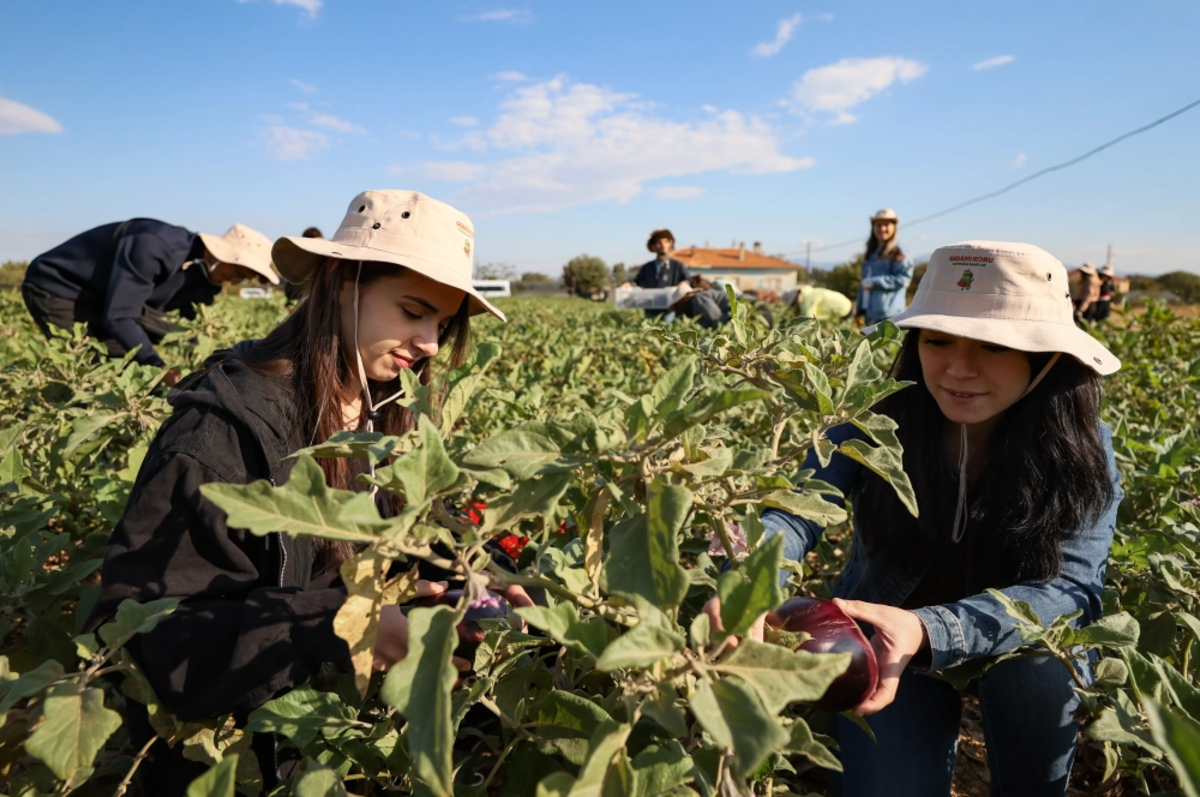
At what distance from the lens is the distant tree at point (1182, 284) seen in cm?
3369

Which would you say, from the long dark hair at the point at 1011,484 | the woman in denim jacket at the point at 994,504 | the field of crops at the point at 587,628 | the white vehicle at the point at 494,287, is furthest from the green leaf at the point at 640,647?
the white vehicle at the point at 494,287

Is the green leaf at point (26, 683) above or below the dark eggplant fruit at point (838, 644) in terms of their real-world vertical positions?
above

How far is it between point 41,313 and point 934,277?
14.8 feet

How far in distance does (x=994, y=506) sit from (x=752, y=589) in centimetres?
139

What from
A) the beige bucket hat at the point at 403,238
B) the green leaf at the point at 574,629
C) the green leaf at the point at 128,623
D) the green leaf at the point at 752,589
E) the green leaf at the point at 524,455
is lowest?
the green leaf at the point at 128,623

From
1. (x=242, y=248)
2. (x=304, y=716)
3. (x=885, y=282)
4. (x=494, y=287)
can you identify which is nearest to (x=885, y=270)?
(x=885, y=282)

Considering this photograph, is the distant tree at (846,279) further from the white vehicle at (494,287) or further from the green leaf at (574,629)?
the green leaf at (574,629)

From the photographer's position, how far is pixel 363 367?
5.57 ft

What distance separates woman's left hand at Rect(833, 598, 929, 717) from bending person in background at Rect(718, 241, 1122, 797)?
0.09m

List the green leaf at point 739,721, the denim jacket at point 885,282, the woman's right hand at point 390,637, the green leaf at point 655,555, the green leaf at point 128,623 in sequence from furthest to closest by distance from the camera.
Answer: the denim jacket at point 885,282 < the woman's right hand at point 390,637 < the green leaf at point 128,623 < the green leaf at point 655,555 < the green leaf at point 739,721

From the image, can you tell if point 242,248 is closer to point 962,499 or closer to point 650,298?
point 962,499

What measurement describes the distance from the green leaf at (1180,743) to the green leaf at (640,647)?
1.21 feet

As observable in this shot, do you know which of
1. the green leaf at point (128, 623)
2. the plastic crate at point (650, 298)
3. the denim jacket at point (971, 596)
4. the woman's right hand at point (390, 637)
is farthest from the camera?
the plastic crate at point (650, 298)

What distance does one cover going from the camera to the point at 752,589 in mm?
740
